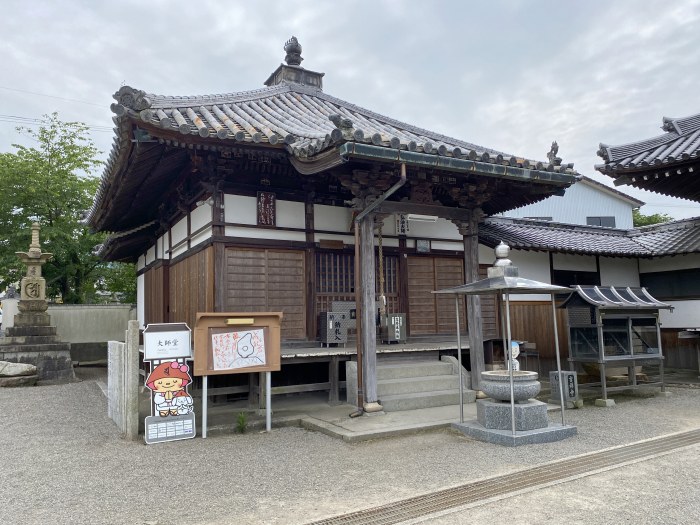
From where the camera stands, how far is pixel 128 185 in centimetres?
880

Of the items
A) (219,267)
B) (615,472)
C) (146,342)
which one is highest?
(219,267)

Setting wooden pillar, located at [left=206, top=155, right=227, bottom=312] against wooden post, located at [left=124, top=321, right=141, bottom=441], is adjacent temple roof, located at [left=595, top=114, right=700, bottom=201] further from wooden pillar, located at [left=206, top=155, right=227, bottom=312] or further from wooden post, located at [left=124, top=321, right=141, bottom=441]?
wooden post, located at [left=124, top=321, right=141, bottom=441]

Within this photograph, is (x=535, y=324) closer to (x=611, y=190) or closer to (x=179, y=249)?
(x=179, y=249)

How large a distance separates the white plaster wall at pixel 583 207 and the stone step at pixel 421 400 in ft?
77.4

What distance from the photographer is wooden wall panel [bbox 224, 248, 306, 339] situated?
8.12m

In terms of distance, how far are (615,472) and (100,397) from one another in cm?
962

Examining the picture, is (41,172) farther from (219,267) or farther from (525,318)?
(525,318)

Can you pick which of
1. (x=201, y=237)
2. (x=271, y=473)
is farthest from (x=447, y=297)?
(x=271, y=473)

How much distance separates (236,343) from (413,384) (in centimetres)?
308

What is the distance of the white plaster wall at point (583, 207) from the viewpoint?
1187 inches

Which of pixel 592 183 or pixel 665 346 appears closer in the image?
pixel 665 346

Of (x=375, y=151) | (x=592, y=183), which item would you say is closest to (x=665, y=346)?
(x=375, y=151)

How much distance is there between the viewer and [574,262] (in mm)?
13250

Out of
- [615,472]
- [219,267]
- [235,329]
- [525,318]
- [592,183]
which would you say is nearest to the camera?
[615,472]
